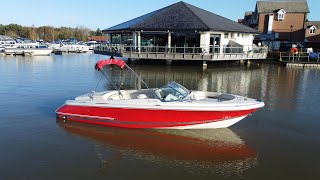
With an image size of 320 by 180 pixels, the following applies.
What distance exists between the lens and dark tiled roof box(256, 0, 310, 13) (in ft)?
185

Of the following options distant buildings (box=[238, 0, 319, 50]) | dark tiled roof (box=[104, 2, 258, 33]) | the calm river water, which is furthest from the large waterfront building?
distant buildings (box=[238, 0, 319, 50])

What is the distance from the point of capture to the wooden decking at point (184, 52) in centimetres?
2866

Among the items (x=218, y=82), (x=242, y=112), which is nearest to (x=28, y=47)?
(x=218, y=82)

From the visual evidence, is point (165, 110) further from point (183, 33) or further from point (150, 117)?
point (183, 33)

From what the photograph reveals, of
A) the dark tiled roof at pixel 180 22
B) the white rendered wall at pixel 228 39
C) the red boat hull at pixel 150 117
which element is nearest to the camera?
the red boat hull at pixel 150 117

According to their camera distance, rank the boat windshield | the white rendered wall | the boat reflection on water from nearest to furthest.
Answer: the boat reflection on water → the boat windshield → the white rendered wall

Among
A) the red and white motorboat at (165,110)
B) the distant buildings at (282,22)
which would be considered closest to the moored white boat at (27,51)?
the distant buildings at (282,22)

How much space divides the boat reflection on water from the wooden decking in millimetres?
18770

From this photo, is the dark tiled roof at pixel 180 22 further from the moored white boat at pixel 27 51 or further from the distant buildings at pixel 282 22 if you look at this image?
the distant buildings at pixel 282 22

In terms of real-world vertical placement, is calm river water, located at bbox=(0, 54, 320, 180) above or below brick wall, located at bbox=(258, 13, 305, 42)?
below

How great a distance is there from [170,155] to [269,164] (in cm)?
261

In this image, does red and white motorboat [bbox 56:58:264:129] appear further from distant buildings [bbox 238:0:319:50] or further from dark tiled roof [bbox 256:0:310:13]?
dark tiled roof [bbox 256:0:310:13]

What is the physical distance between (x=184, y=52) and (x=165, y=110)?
19.7m

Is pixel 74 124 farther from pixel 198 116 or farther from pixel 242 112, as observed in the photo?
pixel 242 112
